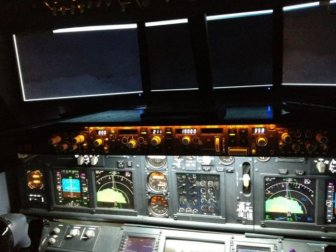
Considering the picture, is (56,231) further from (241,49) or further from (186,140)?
(241,49)

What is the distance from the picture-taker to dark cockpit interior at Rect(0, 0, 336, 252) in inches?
102

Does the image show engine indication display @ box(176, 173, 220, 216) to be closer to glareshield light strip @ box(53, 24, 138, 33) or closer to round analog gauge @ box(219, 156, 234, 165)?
round analog gauge @ box(219, 156, 234, 165)

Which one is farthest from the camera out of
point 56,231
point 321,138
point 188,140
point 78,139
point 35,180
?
point 35,180

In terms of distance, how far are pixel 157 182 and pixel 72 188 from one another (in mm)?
816

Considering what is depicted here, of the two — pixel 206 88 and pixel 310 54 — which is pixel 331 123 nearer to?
pixel 310 54

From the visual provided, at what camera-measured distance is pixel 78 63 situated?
3.32 meters

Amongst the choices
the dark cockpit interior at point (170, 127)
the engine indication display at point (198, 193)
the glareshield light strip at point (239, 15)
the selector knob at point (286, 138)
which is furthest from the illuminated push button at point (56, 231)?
the glareshield light strip at point (239, 15)

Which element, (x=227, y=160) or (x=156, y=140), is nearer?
(x=156, y=140)

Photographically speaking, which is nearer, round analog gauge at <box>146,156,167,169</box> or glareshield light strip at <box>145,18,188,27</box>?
glareshield light strip at <box>145,18,188,27</box>

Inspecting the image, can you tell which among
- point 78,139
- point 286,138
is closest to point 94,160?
point 78,139

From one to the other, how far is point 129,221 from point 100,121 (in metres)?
1.03

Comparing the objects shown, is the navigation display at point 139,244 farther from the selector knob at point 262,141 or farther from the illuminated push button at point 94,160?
the selector knob at point 262,141

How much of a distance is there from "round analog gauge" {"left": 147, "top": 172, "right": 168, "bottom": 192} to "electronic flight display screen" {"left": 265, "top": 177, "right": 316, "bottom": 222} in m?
0.85

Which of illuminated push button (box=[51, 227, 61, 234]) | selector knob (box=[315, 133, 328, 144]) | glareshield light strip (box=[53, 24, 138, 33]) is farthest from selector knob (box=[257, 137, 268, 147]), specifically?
illuminated push button (box=[51, 227, 61, 234])
